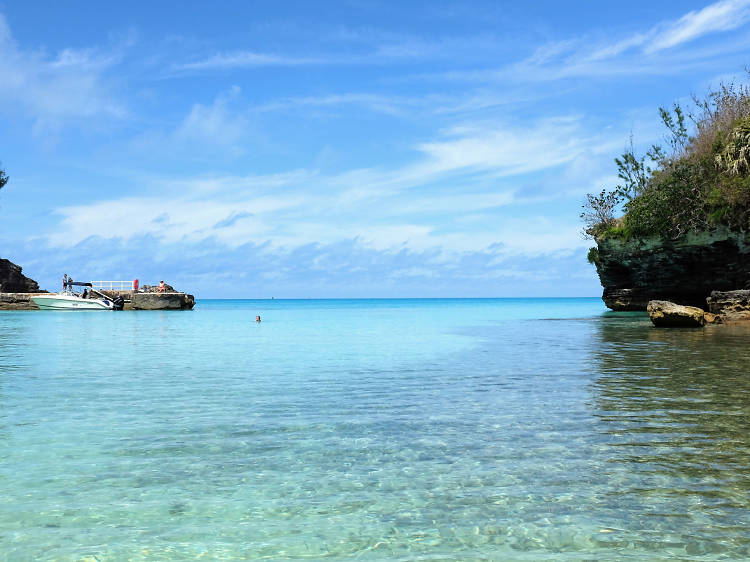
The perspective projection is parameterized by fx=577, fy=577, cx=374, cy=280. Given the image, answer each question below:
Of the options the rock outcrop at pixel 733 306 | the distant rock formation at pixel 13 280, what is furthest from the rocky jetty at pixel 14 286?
the rock outcrop at pixel 733 306

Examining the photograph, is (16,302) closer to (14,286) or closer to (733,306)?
(14,286)

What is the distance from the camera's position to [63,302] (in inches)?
2719

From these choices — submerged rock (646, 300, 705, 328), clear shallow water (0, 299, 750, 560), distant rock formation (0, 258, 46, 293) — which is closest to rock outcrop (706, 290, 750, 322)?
submerged rock (646, 300, 705, 328)

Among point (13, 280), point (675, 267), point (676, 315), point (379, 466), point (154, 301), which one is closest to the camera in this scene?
point (379, 466)

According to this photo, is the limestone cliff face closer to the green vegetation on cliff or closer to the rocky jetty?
the green vegetation on cliff

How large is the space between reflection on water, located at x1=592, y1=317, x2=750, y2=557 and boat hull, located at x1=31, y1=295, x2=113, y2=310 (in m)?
68.3

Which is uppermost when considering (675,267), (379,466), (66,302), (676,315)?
(675,267)

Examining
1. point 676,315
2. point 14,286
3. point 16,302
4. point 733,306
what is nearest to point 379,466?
point 676,315

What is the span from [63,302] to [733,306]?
2683 inches

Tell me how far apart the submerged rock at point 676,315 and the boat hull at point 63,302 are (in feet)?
207

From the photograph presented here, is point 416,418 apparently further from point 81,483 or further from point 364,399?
point 81,483

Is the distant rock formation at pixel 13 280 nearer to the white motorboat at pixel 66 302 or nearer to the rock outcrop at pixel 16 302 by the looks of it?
the rock outcrop at pixel 16 302

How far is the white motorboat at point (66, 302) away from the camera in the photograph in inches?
2717

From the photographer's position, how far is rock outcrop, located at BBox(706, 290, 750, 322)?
101ft
